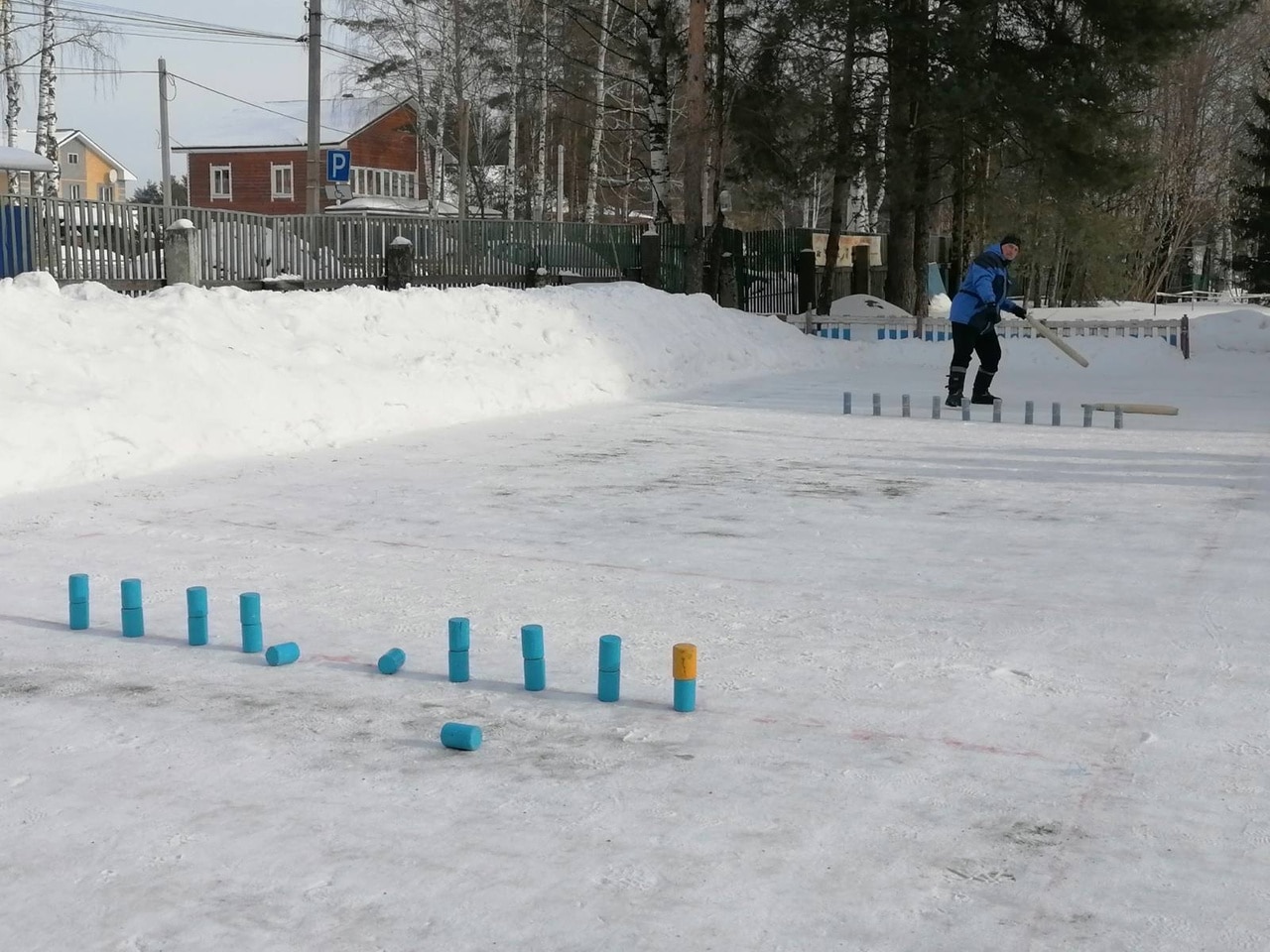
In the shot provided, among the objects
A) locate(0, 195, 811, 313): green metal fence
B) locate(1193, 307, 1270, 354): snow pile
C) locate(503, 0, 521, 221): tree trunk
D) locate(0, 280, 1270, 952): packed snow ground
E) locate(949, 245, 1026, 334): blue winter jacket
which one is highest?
locate(503, 0, 521, 221): tree trunk

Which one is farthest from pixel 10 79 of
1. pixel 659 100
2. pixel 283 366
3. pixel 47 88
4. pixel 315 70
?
pixel 283 366

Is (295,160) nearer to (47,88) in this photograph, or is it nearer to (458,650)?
(47,88)

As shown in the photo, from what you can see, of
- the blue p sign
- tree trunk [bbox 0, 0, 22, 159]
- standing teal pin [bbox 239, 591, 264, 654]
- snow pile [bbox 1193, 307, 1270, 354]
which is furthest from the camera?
tree trunk [bbox 0, 0, 22, 159]

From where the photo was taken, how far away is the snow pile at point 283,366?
10125mm

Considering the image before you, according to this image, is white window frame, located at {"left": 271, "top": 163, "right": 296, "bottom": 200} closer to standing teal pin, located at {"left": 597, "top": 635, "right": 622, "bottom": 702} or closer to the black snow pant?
the black snow pant

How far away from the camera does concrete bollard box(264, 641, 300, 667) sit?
539 cm

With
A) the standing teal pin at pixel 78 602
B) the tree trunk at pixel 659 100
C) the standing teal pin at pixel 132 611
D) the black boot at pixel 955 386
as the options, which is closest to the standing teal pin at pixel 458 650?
the standing teal pin at pixel 132 611

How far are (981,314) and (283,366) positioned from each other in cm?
691

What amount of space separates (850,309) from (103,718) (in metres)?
23.4

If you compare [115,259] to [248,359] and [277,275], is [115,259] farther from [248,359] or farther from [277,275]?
[248,359]

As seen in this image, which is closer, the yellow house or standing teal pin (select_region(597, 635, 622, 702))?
standing teal pin (select_region(597, 635, 622, 702))

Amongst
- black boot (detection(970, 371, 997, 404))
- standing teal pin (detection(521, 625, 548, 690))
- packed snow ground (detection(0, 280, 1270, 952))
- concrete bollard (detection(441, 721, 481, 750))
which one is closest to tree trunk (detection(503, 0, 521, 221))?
Result: black boot (detection(970, 371, 997, 404))

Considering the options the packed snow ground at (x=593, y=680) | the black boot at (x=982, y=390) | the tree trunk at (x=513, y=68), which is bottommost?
the packed snow ground at (x=593, y=680)

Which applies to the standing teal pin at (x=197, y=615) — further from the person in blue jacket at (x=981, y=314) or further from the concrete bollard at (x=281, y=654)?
the person in blue jacket at (x=981, y=314)
